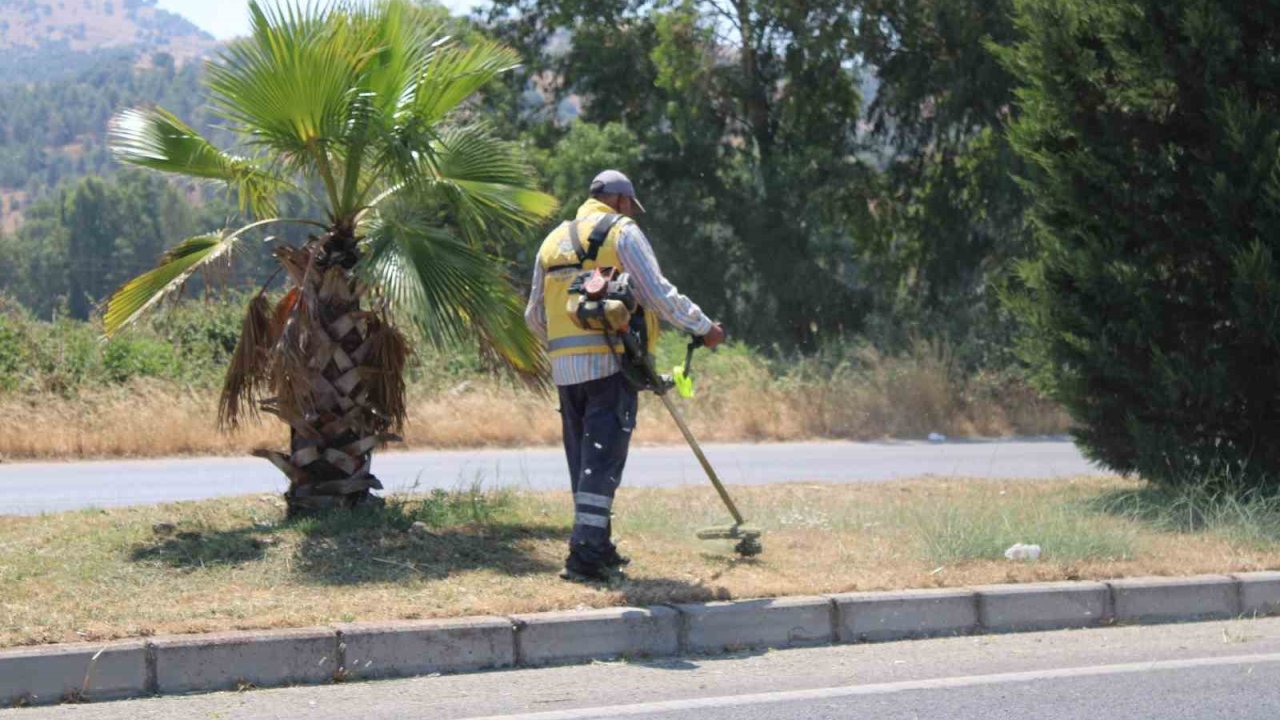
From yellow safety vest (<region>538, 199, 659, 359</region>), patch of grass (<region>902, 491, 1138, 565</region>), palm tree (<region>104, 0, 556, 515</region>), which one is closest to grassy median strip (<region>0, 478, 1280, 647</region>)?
patch of grass (<region>902, 491, 1138, 565</region>)

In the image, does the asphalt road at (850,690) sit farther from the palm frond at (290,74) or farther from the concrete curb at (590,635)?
the palm frond at (290,74)

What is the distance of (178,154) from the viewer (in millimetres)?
8305

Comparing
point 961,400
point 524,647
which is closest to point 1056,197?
point 524,647

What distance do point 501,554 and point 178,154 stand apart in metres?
2.90

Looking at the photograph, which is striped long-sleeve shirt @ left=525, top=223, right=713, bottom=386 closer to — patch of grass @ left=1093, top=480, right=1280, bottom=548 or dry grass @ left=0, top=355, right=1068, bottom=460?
patch of grass @ left=1093, top=480, right=1280, bottom=548

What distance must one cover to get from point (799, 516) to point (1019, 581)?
6.95 ft

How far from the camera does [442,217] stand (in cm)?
904

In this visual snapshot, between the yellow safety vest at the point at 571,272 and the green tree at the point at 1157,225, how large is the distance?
3810 mm

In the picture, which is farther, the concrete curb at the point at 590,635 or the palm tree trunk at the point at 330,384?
the palm tree trunk at the point at 330,384

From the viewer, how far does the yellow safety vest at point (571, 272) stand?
7117 millimetres

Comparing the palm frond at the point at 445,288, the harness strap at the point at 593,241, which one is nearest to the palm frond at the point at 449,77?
the palm frond at the point at 445,288

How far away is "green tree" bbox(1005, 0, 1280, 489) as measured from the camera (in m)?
9.37

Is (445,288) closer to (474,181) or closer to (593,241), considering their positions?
(474,181)

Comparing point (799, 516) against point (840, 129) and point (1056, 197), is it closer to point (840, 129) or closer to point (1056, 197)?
point (1056, 197)
